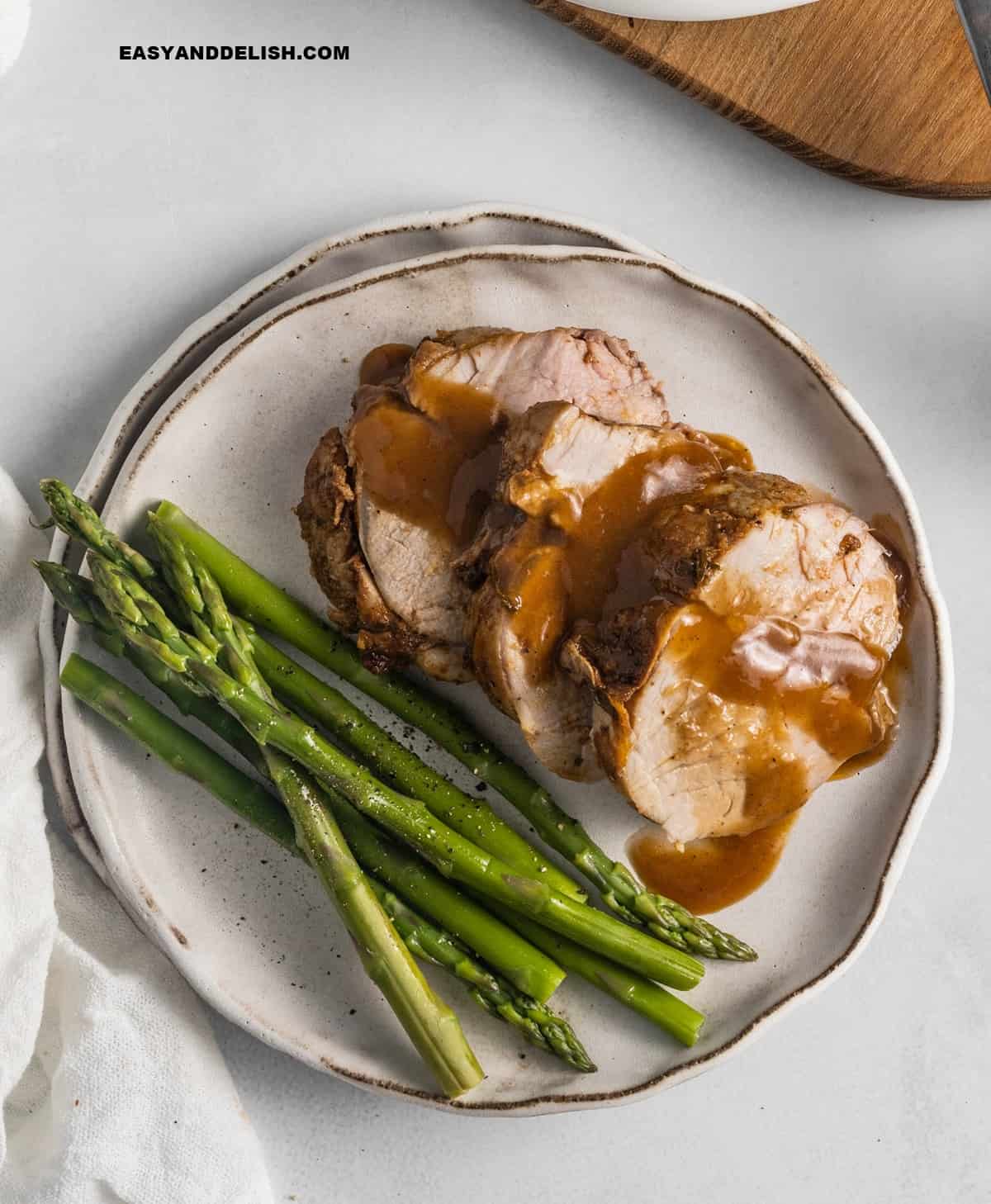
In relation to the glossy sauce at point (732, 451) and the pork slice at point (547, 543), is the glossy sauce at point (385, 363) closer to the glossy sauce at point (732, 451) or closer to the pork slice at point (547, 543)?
the pork slice at point (547, 543)

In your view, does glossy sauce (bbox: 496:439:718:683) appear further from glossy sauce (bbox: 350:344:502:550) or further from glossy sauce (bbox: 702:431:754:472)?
glossy sauce (bbox: 702:431:754:472)

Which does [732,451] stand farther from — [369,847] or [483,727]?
[369,847]

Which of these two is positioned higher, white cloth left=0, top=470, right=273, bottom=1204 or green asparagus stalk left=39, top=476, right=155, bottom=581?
green asparagus stalk left=39, top=476, right=155, bottom=581

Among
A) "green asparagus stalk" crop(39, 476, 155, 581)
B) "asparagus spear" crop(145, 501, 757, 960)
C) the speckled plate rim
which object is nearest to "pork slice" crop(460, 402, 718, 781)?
"asparagus spear" crop(145, 501, 757, 960)

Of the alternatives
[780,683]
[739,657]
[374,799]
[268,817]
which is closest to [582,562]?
[739,657]

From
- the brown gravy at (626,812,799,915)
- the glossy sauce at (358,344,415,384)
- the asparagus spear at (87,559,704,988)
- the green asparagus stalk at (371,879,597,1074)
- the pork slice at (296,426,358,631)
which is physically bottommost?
the green asparagus stalk at (371,879,597,1074)

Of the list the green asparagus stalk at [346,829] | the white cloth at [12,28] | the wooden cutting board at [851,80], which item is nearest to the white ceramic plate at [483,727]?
the green asparagus stalk at [346,829]
